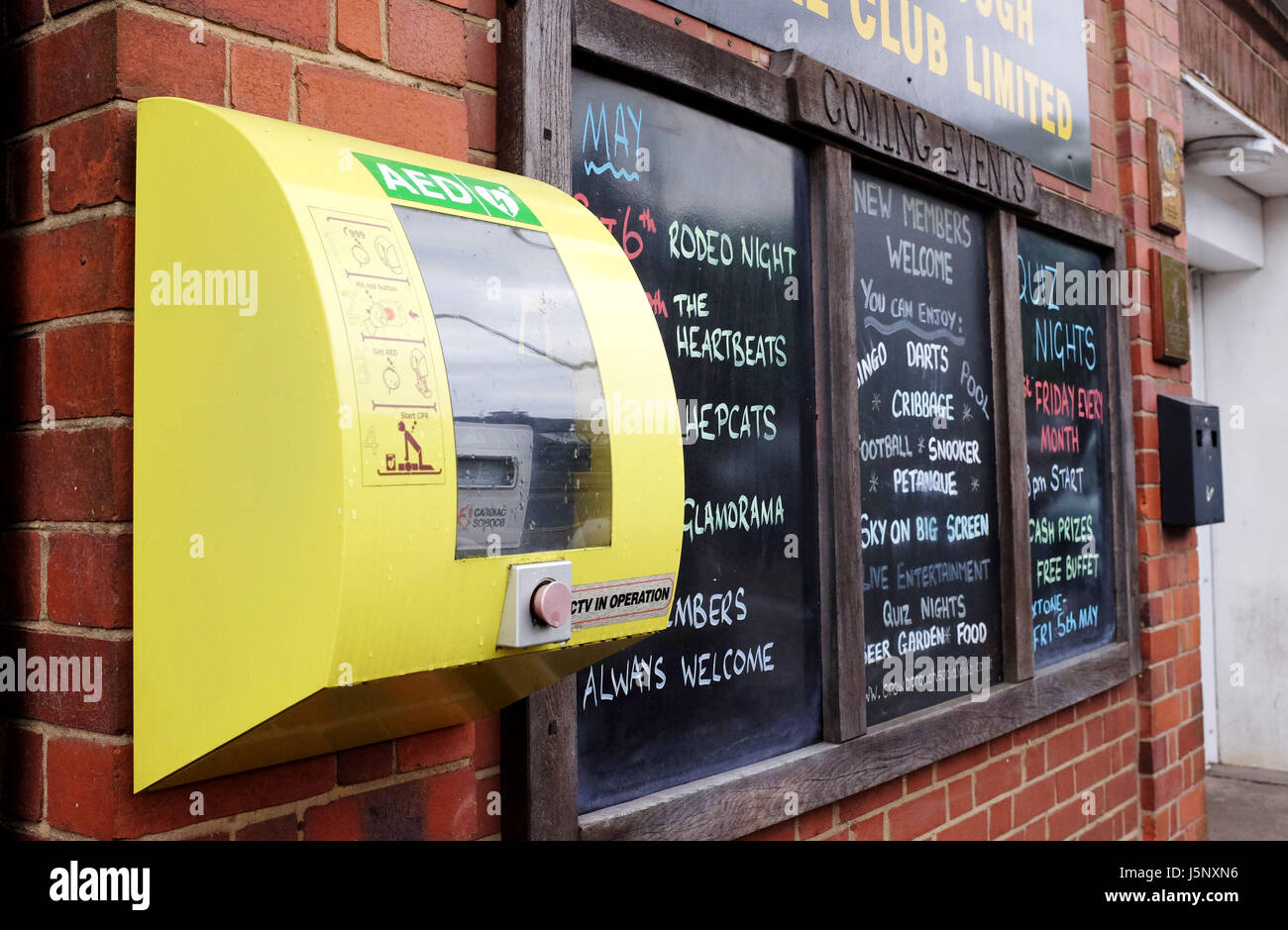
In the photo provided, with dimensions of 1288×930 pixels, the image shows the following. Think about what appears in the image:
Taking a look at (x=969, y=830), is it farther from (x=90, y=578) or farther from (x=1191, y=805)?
(x=90, y=578)

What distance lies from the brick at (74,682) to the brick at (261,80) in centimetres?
71

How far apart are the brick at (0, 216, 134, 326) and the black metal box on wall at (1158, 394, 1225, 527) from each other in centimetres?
383

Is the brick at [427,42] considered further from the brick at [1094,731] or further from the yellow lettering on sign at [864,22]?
the brick at [1094,731]

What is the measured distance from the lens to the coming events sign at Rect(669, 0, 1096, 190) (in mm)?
2627

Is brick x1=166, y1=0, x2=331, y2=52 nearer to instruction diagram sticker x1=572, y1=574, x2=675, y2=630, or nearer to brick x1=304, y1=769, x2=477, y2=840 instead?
instruction diagram sticker x1=572, y1=574, x2=675, y2=630

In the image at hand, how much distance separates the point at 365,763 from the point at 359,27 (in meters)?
1.06

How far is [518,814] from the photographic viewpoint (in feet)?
6.07

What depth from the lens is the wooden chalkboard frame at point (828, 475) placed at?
1.90m

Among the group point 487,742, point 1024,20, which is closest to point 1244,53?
point 1024,20

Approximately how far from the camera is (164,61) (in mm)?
1367

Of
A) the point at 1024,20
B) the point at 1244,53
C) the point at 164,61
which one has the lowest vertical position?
the point at 164,61

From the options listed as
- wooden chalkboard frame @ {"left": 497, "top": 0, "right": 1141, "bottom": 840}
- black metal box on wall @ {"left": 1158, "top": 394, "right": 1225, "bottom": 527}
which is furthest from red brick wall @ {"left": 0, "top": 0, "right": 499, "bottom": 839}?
black metal box on wall @ {"left": 1158, "top": 394, "right": 1225, "bottom": 527}

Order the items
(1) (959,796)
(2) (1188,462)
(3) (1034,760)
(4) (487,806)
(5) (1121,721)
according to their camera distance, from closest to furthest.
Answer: (4) (487,806), (1) (959,796), (3) (1034,760), (5) (1121,721), (2) (1188,462)

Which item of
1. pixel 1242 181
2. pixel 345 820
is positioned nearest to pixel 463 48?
pixel 345 820
